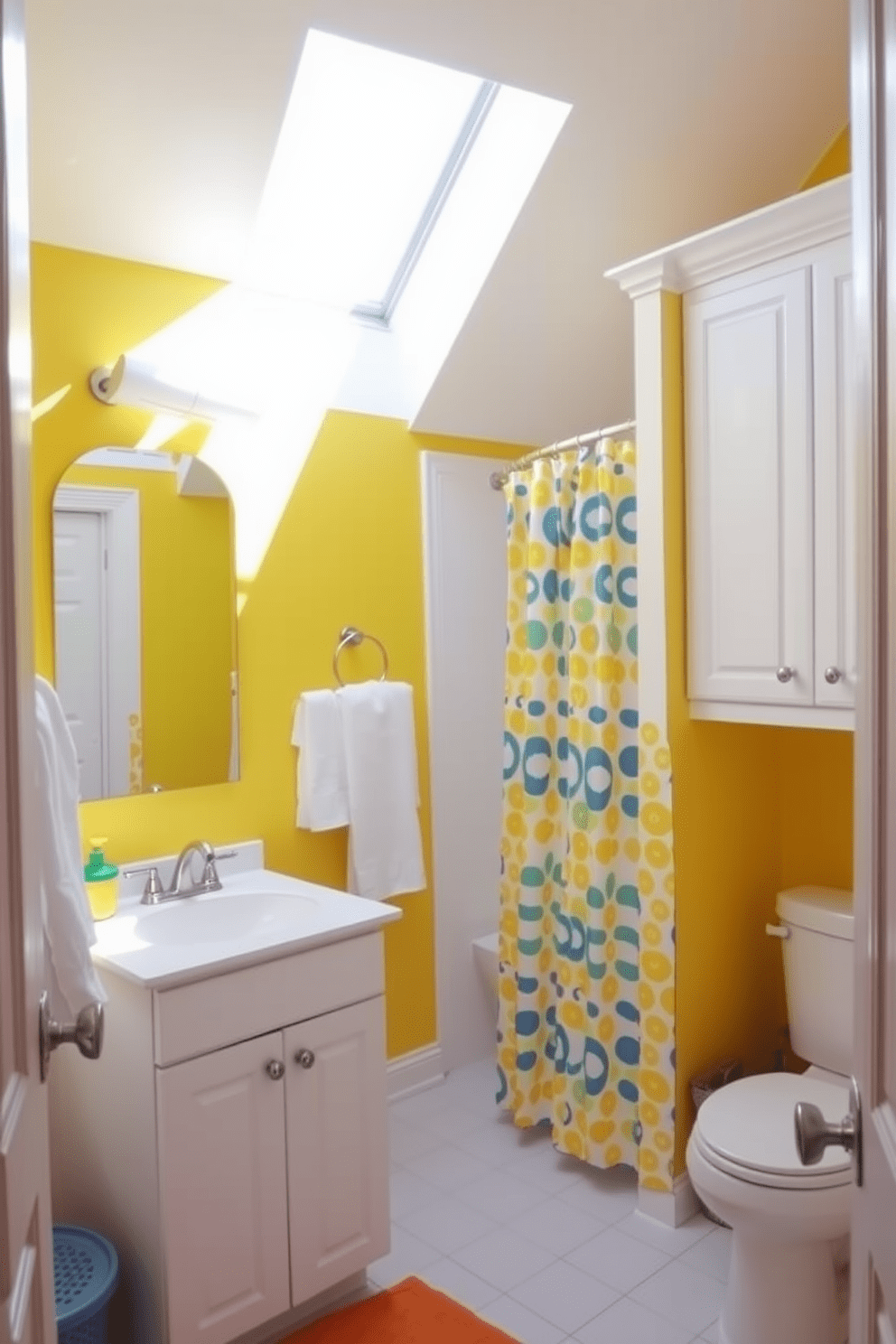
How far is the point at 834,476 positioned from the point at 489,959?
1.80m

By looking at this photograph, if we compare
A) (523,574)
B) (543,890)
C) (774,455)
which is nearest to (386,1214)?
(543,890)

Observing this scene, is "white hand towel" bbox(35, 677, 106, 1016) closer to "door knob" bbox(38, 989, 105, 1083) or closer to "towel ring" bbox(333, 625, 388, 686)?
"door knob" bbox(38, 989, 105, 1083)

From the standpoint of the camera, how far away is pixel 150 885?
2.34m

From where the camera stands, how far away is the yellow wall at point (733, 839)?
2.40 meters

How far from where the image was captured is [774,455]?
2232 mm

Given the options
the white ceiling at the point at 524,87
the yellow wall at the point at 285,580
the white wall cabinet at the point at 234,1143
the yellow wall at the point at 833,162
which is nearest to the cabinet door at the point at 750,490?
the white ceiling at the point at 524,87

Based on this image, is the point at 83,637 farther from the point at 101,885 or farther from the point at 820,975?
the point at 820,975

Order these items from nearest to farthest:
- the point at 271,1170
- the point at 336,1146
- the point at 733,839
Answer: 1. the point at 271,1170
2. the point at 336,1146
3. the point at 733,839

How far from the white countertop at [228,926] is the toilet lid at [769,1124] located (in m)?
0.77

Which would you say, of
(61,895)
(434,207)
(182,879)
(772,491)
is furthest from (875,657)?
(434,207)

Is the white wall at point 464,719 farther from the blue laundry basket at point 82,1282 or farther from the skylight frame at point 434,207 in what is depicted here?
the blue laundry basket at point 82,1282

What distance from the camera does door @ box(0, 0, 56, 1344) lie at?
0.83 meters

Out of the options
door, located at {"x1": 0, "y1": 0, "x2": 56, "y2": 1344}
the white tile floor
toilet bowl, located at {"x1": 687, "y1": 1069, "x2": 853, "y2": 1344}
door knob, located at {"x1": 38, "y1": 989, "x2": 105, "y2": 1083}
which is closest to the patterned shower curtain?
the white tile floor

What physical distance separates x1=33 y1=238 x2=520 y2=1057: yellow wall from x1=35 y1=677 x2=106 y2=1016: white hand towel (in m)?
0.58
